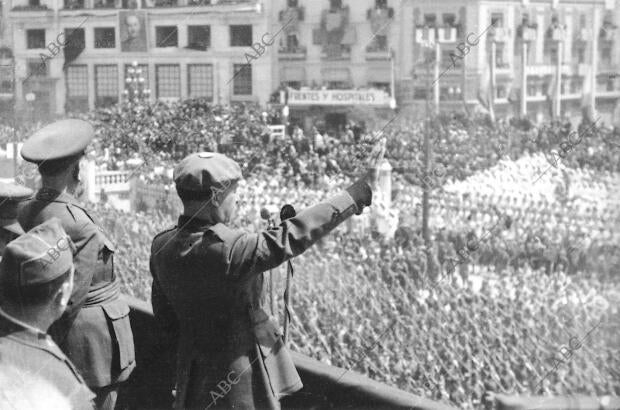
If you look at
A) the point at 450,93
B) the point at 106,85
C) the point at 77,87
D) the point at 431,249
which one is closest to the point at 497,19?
the point at 450,93

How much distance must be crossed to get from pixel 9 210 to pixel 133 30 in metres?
2.28

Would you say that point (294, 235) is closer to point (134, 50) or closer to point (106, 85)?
point (134, 50)

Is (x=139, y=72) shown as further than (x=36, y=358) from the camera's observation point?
Yes

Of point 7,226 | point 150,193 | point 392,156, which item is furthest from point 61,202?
point 150,193

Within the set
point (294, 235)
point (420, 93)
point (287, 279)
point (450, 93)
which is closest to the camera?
point (294, 235)

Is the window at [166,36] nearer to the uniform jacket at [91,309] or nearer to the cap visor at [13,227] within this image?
the cap visor at [13,227]

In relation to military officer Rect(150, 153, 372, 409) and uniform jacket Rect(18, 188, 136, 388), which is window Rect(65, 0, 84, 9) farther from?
military officer Rect(150, 153, 372, 409)

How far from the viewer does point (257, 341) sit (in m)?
1.62

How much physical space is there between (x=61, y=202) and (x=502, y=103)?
101 inches

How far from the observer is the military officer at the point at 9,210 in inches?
83.7

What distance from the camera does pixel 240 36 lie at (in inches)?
159

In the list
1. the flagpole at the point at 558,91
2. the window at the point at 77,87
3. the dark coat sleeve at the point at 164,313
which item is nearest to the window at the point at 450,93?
the flagpole at the point at 558,91

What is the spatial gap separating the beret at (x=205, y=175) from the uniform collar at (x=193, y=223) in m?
0.04

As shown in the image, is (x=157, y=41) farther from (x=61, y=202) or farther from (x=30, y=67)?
(x=61, y=202)
